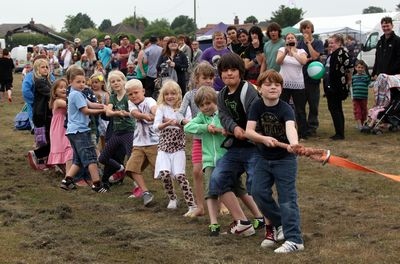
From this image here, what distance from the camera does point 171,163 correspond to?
302 inches

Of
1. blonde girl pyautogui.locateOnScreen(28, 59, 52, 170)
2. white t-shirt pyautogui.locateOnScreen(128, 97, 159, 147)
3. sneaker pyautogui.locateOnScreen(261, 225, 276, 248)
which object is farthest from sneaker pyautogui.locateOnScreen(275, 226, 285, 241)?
blonde girl pyautogui.locateOnScreen(28, 59, 52, 170)

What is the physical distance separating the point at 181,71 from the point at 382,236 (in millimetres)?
9708

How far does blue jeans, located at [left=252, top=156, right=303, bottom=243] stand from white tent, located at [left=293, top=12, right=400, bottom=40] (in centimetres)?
3479

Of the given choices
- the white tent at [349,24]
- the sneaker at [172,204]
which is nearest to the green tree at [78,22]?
the white tent at [349,24]

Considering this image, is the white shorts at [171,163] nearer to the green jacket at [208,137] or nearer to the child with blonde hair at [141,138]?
the child with blonde hair at [141,138]

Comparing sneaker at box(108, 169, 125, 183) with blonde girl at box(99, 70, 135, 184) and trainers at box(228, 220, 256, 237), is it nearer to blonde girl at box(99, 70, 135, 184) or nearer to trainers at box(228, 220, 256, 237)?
blonde girl at box(99, 70, 135, 184)

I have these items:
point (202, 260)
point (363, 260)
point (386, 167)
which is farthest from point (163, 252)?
point (386, 167)

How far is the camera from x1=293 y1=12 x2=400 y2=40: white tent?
40156 mm

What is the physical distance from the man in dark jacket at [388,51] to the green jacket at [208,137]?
7.06m

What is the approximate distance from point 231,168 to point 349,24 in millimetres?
36781

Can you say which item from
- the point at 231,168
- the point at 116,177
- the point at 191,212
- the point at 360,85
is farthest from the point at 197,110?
the point at 360,85

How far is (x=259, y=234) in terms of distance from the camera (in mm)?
6582

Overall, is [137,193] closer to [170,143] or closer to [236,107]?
[170,143]

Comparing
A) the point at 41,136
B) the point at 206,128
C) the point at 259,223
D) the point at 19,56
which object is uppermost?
the point at 206,128
